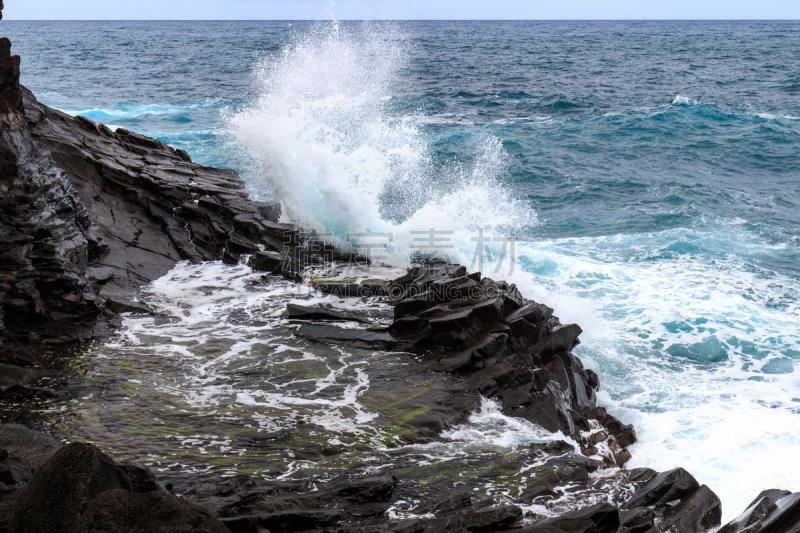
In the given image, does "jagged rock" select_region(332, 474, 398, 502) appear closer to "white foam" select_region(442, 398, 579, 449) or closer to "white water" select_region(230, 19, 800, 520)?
"white foam" select_region(442, 398, 579, 449)

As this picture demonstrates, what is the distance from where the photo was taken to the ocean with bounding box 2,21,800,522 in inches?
374

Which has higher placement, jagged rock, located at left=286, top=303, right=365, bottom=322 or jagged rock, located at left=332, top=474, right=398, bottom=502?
jagged rock, located at left=286, top=303, right=365, bottom=322

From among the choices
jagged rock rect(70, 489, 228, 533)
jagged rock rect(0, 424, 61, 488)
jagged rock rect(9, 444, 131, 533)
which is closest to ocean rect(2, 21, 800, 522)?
jagged rock rect(0, 424, 61, 488)

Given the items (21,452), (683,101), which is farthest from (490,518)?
(683,101)

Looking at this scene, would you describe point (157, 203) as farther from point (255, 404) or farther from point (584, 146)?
point (584, 146)

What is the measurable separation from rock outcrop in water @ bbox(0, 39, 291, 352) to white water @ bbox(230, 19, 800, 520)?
6.64ft

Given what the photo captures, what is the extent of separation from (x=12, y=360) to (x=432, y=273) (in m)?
6.27

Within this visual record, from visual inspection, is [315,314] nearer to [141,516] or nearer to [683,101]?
[141,516]

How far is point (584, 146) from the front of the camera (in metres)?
25.8

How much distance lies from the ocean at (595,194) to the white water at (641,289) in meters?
0.05

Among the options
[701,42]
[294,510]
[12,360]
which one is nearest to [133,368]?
[12,360]

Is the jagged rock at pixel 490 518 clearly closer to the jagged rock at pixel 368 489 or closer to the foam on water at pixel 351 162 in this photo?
the jagged rock at pixel 368 489

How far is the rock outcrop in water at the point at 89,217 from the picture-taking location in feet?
27.9

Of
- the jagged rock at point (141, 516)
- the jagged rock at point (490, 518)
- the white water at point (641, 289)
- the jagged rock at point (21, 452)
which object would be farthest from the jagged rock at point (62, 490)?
the white water at point (641, 289)
